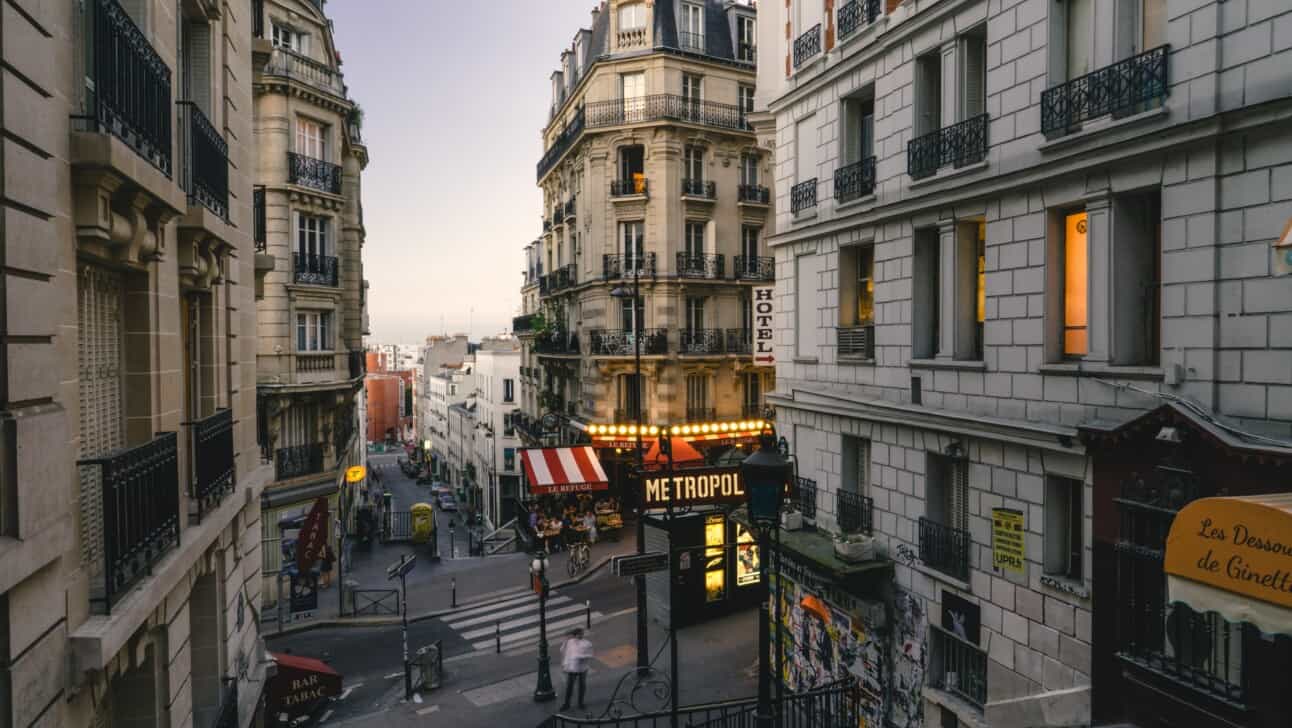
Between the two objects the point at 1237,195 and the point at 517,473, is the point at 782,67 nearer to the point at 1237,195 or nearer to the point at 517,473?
the point at 1237,195

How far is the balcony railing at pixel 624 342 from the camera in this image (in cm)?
3394

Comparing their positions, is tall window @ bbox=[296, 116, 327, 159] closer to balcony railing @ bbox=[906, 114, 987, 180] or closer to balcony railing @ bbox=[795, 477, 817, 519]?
balcony railing @ bbox=[795, 477, 817, 519]

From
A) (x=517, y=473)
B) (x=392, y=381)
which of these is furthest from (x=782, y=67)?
(x=392, y=381)

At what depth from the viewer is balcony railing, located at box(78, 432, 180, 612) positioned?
A: 552 cm

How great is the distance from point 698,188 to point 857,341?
842 inches

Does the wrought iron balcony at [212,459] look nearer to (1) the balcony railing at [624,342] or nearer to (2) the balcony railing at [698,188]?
(1) the balcony railing at [624,342]

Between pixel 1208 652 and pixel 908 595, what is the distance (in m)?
5.19

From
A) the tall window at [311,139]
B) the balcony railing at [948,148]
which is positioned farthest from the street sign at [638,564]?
the tall window at [311,139]

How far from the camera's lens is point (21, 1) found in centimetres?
438

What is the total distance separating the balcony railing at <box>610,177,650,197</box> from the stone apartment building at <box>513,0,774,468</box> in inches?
2.6

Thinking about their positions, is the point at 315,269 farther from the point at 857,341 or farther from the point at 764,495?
the point at 764,495

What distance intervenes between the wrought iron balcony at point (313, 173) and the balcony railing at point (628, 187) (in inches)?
464

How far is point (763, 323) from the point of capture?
1941 cm

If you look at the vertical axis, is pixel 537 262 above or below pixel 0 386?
above
